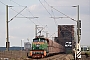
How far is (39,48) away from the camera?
53.3 metres

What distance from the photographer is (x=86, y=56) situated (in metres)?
48.8

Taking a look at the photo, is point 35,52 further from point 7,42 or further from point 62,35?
point 62,35

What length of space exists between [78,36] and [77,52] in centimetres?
366

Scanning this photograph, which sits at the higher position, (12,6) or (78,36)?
(12,6)

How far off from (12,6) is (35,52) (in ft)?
45.8

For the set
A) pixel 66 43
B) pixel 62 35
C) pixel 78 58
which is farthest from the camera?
pixel 66 43

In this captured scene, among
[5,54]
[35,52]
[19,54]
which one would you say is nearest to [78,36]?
[5,54]

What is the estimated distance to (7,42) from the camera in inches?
1644

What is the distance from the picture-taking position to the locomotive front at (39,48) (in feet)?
173

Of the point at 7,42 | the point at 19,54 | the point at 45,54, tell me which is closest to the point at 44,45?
the point at 45,54

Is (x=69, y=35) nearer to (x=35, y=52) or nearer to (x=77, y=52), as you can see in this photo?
(x=35, y=52)

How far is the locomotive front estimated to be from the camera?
5288 cm

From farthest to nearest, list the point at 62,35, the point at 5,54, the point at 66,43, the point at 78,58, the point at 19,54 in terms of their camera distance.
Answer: the point at 66,43 < the point at 62,35 < the point at 19,54 < the point at 5,54 < the point at 78,58

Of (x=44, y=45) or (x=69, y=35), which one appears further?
(x=69, y=35)
